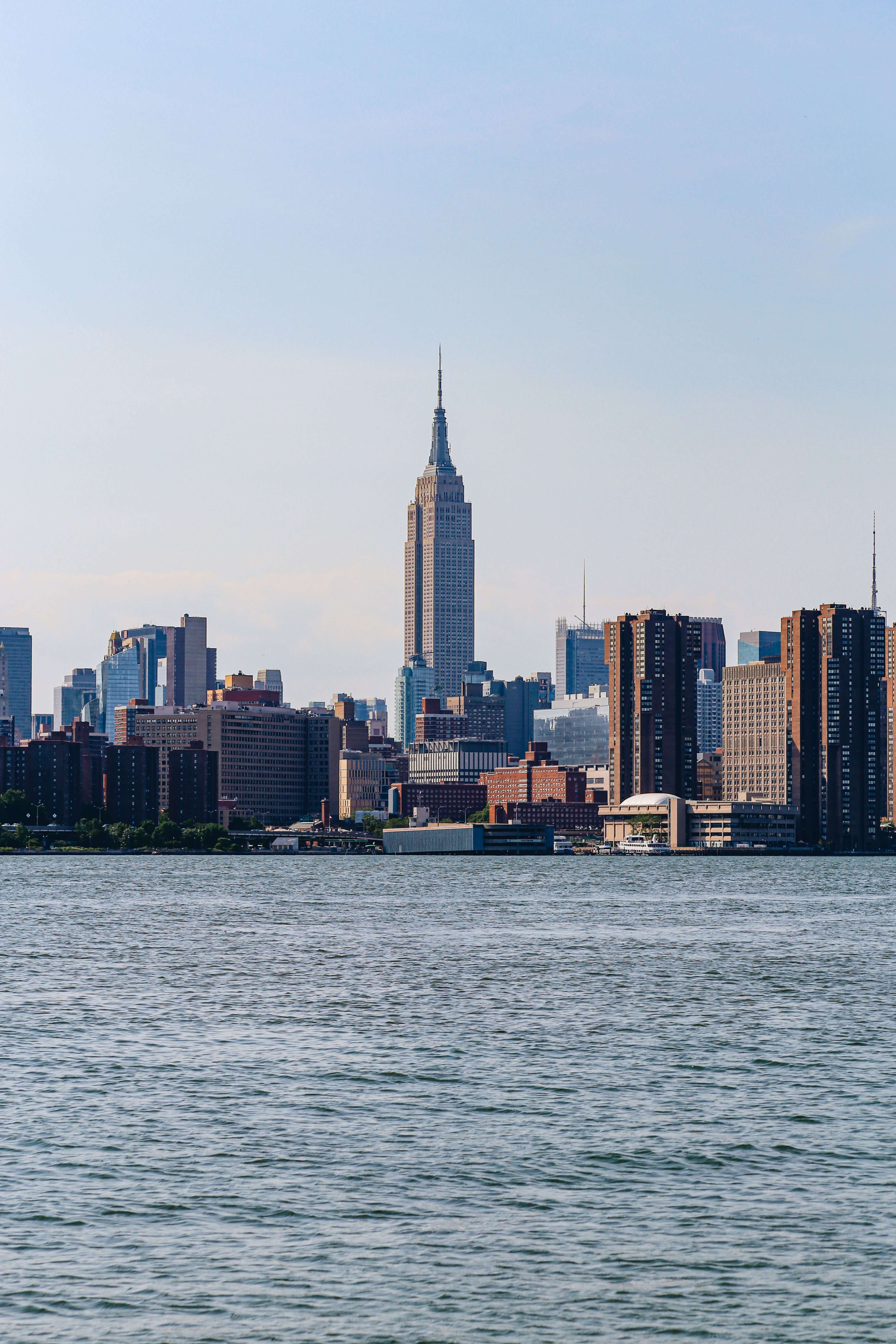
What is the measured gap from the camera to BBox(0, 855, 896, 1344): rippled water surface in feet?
95.9

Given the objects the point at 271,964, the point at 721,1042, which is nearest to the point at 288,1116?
the point at 721,1042

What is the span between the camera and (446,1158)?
40125 mm

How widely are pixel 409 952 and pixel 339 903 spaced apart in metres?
73.3

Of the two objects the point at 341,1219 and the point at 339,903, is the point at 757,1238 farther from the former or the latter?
the point at 339,903

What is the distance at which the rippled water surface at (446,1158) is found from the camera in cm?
2923

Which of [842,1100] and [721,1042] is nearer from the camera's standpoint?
[842,1100]

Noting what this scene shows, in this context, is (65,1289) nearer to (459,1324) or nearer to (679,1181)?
(459,1324)

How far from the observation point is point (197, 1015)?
2633 inches

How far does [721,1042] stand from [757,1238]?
87.0 feet

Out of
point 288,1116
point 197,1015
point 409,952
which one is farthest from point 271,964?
point 288,1116

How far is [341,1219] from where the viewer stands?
113 ft

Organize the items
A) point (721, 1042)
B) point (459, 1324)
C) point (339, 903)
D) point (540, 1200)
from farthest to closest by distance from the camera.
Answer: point (339, 903), point (721, 1042), point (540, 1200), point (459, 1324)

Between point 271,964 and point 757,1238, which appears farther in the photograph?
point 271,964

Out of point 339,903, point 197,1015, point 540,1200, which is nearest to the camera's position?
point 540,1200
